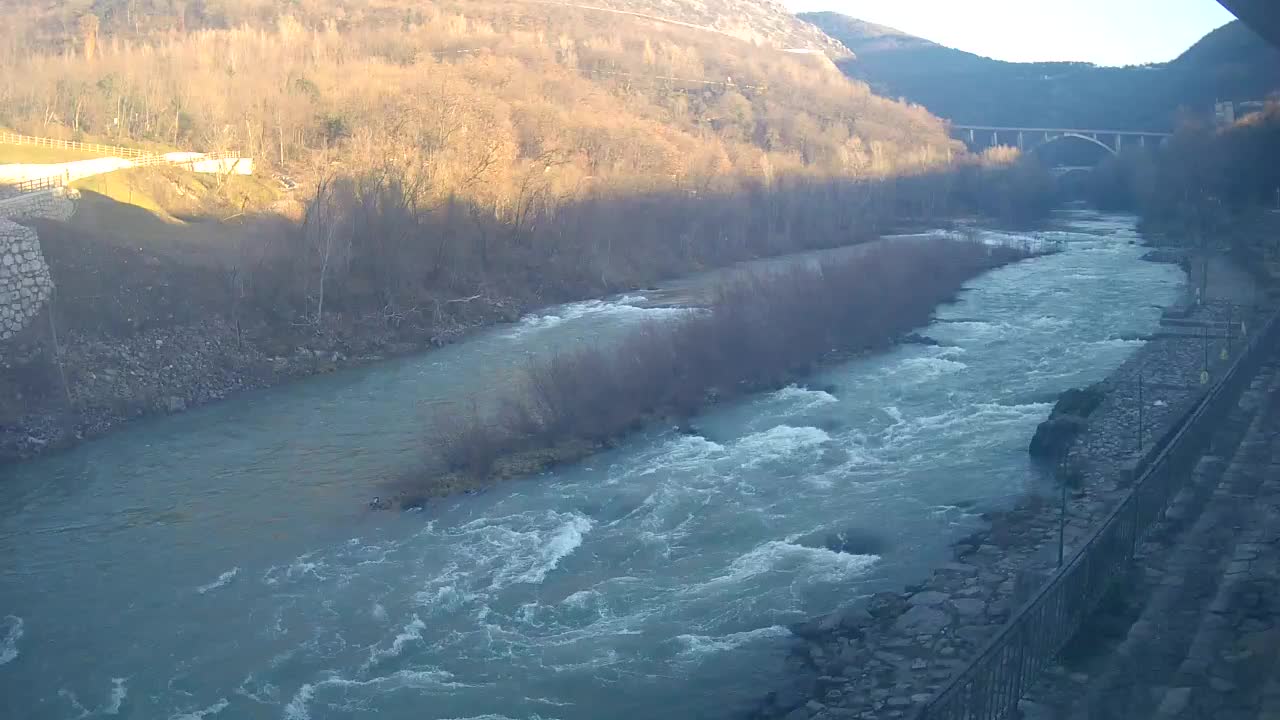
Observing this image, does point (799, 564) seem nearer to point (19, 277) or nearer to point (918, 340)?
point (918, 340)

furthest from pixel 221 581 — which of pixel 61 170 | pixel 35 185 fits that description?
pixel 61 170

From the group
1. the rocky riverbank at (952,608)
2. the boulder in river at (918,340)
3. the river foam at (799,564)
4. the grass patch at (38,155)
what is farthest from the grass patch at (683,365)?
the grass patch at (38,155)

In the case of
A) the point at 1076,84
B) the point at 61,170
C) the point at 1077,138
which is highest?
the point at 1076,84

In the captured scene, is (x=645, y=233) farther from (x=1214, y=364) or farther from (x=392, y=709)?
(x=392, y=709)

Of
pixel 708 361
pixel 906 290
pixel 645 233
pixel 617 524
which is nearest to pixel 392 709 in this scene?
pixel 617 524

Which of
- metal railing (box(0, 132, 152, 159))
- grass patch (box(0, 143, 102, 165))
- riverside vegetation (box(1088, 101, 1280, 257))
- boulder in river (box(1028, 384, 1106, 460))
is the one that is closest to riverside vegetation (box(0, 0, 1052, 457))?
metal railing (box(0, 132, 152, 159))

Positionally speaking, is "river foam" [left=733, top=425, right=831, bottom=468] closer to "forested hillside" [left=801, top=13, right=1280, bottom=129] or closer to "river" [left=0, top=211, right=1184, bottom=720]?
"river" [left=0, top=211, right=1184, bottom=720]

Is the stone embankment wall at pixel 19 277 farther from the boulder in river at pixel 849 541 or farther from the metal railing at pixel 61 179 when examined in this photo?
the boulder in river at pixel 849 541
